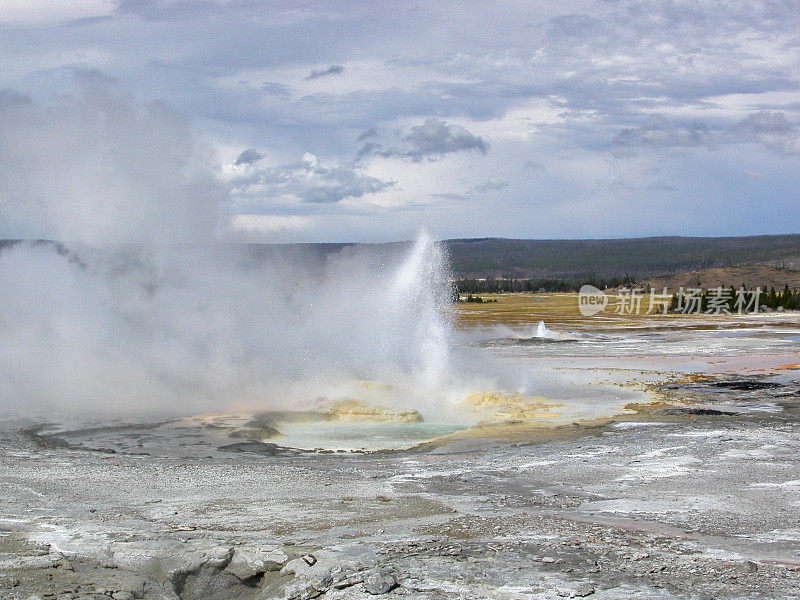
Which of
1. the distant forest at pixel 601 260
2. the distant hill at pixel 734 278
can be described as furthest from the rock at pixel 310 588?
the distant forest at pixel 601 260

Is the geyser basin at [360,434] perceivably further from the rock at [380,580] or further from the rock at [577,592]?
the rock at [577,592]

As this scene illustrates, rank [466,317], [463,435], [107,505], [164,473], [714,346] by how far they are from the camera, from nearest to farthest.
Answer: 1. [107,505]
2. [164,473]
3. [463,435]
4. [714,346]
5. [466,317]

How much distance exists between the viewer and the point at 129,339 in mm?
19609

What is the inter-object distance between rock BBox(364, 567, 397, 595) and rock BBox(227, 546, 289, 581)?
2.82 ft

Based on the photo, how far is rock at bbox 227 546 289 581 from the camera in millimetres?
6785

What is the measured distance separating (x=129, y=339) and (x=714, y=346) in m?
27.3

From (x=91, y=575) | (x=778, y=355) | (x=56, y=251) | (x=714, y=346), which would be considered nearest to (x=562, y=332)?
(x=714, y=346)

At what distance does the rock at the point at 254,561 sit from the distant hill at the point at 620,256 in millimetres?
130560

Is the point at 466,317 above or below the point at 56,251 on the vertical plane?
below

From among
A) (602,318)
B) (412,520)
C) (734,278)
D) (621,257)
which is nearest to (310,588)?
(412,520)

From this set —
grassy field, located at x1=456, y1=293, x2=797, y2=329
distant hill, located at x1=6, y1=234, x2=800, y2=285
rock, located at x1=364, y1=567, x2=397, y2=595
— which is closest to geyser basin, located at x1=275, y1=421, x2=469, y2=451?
rock, located at x1=364, y1=567, x2=397, y2=595

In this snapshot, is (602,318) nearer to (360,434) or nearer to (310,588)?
(360,434)

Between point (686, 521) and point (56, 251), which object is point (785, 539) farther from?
point (56, 251)

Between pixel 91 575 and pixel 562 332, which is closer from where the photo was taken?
pixel 91 575
